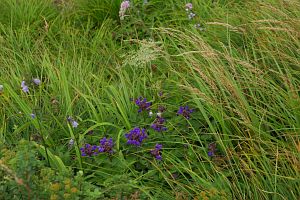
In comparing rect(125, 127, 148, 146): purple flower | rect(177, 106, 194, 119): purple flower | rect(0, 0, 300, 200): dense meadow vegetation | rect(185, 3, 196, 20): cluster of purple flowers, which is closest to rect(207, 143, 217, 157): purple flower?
rect(0, 0, 300, 200): dense meadow vegetation

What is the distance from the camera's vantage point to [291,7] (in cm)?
368

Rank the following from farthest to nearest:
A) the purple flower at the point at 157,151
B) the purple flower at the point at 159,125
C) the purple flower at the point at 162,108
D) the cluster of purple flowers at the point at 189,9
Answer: the cluster of purple flowers at the point at 189,9 → the purple flower at the point at 162,108 → the purple flower at the point at 159,125 → the purple flower at the point at 157,151

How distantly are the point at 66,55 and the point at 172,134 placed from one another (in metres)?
1.51

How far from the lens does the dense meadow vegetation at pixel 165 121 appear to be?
97.0 inches

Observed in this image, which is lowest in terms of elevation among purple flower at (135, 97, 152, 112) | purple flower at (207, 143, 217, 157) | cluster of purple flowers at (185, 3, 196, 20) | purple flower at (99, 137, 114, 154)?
purple flower at (207, 143, 217, 157)

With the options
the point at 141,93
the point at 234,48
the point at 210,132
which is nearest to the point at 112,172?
the point at 210,132

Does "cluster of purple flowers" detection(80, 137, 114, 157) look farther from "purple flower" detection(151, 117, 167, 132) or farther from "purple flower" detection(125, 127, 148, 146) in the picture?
"purple flower" detection(151, 117, 167, 132)

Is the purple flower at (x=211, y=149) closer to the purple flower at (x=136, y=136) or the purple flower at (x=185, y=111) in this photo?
the purple flower at (x=185, y=111)

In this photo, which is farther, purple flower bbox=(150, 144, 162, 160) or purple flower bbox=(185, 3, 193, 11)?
purple flower bbox=(185, 3, 193, 11)

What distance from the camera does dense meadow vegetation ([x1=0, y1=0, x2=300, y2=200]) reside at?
2465mm

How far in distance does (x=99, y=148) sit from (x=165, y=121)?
0.48m

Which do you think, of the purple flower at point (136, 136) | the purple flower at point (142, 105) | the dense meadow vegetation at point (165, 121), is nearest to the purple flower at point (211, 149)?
the dense meadow vegetation at point (165, 121)

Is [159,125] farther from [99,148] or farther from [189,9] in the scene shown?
[189,9]

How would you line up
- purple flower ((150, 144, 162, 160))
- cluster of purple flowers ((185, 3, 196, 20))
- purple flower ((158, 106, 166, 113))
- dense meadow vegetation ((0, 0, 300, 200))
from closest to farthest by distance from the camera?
1. dense meadow vegetation ((0, 0, 300, 200))
2. purple flower ((150, 144, 162, 160))
3. purple flower ((158, 106, 166, 113))
4. cluster of purple flowers ((185, 3, 196, 20))
